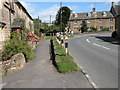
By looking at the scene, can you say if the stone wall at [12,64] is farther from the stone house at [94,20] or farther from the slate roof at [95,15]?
the slate roof at [95,15]

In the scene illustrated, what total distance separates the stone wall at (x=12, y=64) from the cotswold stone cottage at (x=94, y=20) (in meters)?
51.8

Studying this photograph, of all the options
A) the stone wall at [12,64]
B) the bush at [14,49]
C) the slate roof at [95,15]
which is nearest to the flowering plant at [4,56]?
the bush at [14,49]

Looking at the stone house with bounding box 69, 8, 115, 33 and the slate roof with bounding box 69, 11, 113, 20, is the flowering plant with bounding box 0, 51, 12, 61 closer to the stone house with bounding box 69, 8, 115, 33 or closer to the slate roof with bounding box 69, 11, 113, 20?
the stone house with bounding box 69, 8, 115, 33

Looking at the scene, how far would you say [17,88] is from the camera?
210 inches

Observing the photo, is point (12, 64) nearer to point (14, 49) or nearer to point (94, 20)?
point (14, 49)

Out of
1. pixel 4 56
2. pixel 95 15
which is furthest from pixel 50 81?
pixel 95 15

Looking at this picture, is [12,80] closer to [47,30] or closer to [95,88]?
[95,88]

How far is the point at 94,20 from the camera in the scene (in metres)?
56.4

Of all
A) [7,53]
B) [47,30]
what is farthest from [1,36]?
[47,30]

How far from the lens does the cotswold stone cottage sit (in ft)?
179

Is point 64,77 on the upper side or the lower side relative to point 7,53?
lower

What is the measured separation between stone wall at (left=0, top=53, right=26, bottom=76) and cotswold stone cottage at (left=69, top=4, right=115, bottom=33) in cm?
5184

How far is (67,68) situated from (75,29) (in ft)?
178

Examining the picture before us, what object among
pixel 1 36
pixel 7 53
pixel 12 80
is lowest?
pixel 12 80
